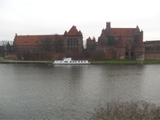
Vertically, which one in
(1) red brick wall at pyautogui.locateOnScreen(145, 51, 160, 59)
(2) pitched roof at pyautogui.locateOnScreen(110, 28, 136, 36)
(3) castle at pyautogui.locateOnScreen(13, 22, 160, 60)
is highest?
(2) pitched roof at pyautogui.locateOnScreen(110, 28, 136, 36)

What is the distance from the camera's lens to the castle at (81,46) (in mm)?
47781

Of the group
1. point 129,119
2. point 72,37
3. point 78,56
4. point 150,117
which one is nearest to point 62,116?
point 129,119

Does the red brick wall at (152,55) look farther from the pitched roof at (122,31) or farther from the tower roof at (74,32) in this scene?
the tower roof at (74,32)

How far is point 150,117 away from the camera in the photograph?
26.0ft

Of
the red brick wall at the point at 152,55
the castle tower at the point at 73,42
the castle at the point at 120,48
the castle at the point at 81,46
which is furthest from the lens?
the castle tower at the point at 73,42

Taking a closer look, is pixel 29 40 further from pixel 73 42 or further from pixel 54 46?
pixel 73 42

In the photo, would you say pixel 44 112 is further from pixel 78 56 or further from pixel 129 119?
pixel 78 56

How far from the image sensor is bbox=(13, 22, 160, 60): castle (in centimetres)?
4778

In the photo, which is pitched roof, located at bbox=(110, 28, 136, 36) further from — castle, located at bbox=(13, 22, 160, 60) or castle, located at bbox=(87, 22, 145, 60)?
castle, located at bbox=(87, 22, 145, 60)

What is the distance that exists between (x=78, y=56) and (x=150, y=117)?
41.7 m

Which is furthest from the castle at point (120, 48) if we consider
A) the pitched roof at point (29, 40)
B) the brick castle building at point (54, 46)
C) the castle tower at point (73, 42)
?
the pitched roof at point (29, 40)

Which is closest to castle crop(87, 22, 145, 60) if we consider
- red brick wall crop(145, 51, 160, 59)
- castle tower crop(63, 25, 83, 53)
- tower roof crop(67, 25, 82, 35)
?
red brick wall crop(145, 51, 160, 59)

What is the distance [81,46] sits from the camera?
173ft

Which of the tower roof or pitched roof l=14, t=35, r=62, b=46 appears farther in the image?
pitched roof l=14, t=35, r=62, b=46
